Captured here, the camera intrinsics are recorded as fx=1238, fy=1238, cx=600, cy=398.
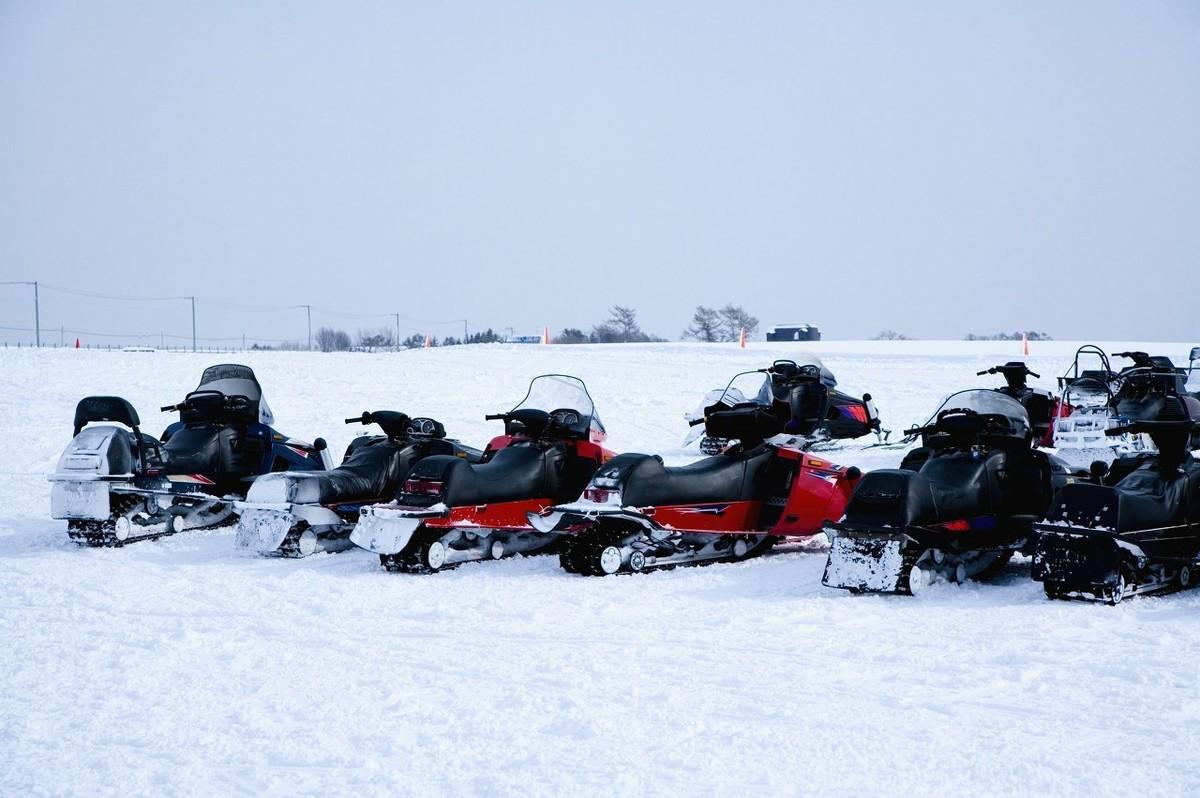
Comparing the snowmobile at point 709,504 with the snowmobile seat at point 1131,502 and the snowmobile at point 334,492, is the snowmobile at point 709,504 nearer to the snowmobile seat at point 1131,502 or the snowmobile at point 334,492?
the snowmobile at point 334,492

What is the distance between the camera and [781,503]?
29.5ft

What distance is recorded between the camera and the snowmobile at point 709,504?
27.4 feet

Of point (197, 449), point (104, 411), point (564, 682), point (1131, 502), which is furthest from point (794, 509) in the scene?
point (104, 411)

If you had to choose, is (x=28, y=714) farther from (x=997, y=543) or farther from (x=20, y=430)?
(x=20, y=430)

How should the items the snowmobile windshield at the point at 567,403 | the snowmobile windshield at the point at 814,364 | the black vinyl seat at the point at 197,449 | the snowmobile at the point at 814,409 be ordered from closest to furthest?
the snowmobile windshield at the point at 567,403 → the black vinyl seat at the point at 197,449 → the snowmobile at the point at 814,409 → the snowmobile windshield at the point at 814,364

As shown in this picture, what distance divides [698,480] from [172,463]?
15.9 ft

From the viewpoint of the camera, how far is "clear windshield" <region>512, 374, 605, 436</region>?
971 cm

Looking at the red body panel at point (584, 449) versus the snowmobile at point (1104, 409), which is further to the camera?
the snowmobile at point (1104, 409)

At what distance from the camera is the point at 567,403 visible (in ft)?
31.9

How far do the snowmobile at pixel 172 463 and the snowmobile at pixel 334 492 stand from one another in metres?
1.01

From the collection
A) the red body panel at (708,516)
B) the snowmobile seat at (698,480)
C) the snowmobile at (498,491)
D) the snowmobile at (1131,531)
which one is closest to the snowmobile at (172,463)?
the snowmobile at (498,491)

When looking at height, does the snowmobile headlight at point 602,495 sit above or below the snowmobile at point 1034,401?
below

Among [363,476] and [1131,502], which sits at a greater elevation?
[1131,502]

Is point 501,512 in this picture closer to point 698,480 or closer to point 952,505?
point 698,480
